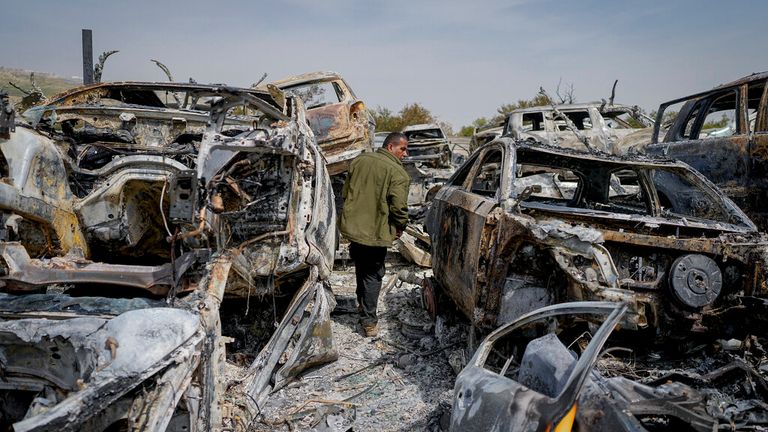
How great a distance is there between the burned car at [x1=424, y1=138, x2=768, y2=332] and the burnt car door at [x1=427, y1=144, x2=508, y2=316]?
1 cm

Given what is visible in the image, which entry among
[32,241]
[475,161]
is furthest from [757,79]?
[32,241]

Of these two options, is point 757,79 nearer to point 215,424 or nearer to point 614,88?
point 614,88

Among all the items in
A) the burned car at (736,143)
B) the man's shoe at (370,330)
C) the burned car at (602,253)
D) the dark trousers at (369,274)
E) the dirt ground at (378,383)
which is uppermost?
the burned car at (736,143)

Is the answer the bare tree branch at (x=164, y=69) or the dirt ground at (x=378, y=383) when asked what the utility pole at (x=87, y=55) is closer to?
the bare tree branch at (x=164, y=69)

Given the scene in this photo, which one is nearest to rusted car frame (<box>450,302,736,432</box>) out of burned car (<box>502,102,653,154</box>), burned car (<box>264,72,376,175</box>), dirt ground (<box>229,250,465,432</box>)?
dirt ground (<box>229,250,465,432</box>)

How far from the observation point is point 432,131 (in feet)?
42.1

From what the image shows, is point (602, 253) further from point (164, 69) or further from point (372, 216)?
point (164, 69)

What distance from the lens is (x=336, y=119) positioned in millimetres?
7395

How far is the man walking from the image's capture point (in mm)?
5422

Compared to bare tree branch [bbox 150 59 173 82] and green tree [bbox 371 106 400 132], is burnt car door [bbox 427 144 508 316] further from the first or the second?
green tree [bbox 371 106 400 132]

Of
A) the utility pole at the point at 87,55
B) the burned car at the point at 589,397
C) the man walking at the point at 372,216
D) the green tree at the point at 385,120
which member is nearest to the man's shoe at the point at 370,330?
the man walking at the point at 372,216

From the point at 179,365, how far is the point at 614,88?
10.3 m

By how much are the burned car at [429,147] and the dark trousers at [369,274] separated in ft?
16.9

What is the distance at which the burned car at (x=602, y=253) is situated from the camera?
11.5ft
